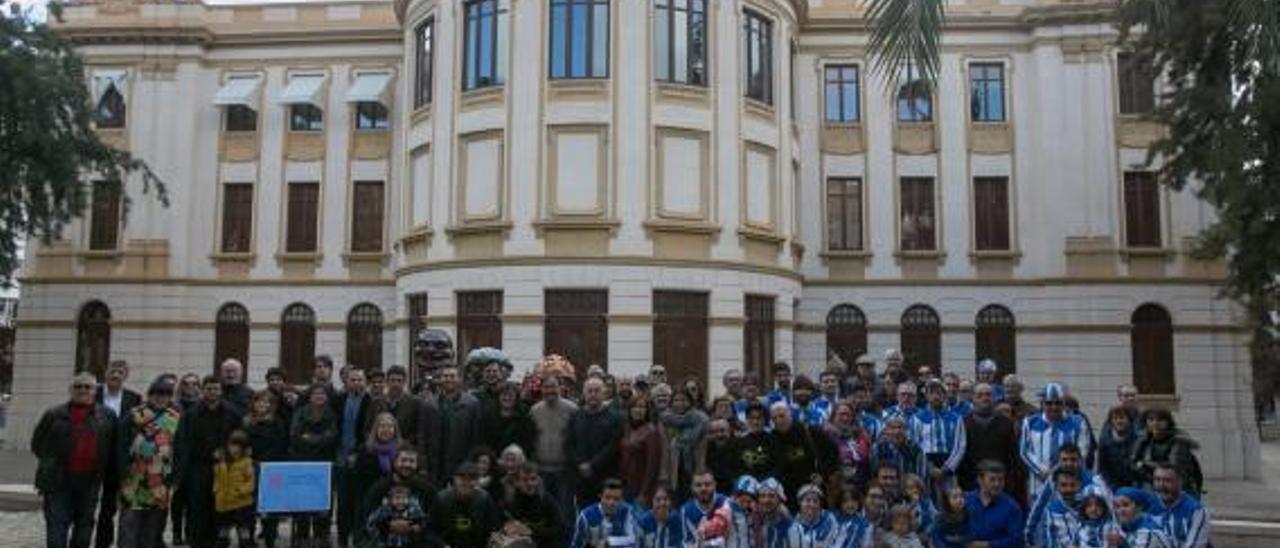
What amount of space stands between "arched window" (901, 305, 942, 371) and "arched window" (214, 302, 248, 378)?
16512mm

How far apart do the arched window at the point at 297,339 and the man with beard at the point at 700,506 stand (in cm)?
2116

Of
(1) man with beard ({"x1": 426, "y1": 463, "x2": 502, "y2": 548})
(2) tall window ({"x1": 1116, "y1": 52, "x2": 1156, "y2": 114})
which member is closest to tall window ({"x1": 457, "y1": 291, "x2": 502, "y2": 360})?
(1) man with beard ({"x1": 426, "y1": 463, "x2": 502, "y2": 548})

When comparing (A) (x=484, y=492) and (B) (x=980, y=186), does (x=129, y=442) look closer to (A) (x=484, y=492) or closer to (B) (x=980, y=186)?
(A) (x=484, y=492)

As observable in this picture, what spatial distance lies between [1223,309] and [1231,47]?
1134 centimetres

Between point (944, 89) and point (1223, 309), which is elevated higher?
point (944, 89)

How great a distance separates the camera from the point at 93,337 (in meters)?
29.3

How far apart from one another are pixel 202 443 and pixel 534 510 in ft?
13.0

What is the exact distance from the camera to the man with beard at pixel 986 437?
38.6ft

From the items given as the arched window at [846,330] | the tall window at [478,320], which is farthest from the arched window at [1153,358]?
the tall window at [478,320]

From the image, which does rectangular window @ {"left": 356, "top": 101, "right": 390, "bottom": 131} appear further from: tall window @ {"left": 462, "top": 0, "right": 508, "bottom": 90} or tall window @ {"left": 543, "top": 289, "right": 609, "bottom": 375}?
tall window @ {"left": 543, "top": 289, "right": 609, "bottom": 375}

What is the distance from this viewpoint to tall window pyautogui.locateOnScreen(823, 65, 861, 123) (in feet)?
94.5

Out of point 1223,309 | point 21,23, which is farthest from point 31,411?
point 1223,309

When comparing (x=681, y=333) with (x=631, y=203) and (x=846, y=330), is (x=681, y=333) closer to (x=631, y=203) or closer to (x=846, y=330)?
(x=631, y=203)

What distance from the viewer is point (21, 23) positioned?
23297 mm
